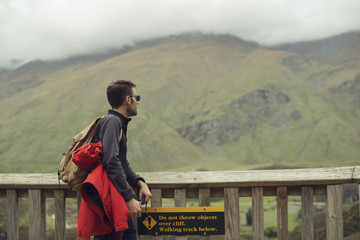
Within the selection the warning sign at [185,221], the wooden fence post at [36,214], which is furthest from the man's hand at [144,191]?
the wooden fence post at [36,214]

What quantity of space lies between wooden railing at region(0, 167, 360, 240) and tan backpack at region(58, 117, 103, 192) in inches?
26.4

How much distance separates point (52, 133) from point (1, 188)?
18776 centimetres

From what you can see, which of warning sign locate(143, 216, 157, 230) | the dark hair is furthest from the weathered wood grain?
the dark hair

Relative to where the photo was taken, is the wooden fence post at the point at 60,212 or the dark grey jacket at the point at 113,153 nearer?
the dark grey jacket at the point at 113,153

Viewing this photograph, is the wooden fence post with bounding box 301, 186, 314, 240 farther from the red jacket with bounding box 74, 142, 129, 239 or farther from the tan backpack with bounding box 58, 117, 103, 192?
the tan backpack with bounding box 58, 117, 103, 192

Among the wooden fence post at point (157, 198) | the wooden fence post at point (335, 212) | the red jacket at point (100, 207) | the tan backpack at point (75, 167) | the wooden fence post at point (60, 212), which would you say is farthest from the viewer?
the wooden fence post at point (60, 212)

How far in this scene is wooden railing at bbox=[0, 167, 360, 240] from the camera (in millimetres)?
4102

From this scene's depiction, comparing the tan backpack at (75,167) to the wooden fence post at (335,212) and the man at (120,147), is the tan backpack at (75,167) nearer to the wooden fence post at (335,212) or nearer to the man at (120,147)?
the man at (120,147)

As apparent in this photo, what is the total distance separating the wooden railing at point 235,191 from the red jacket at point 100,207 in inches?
29.3

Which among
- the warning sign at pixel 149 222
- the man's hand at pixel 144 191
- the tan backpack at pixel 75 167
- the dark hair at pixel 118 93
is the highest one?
the dark hair at pixel 118 93

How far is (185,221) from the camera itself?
4324 millimetres

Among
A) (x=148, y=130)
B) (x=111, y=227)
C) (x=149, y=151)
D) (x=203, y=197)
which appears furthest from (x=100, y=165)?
(x=148, y=130)

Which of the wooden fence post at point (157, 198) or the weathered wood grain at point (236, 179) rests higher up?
the weathered wood grain at point (236, 179)

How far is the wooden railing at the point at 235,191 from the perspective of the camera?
4.10 metres
